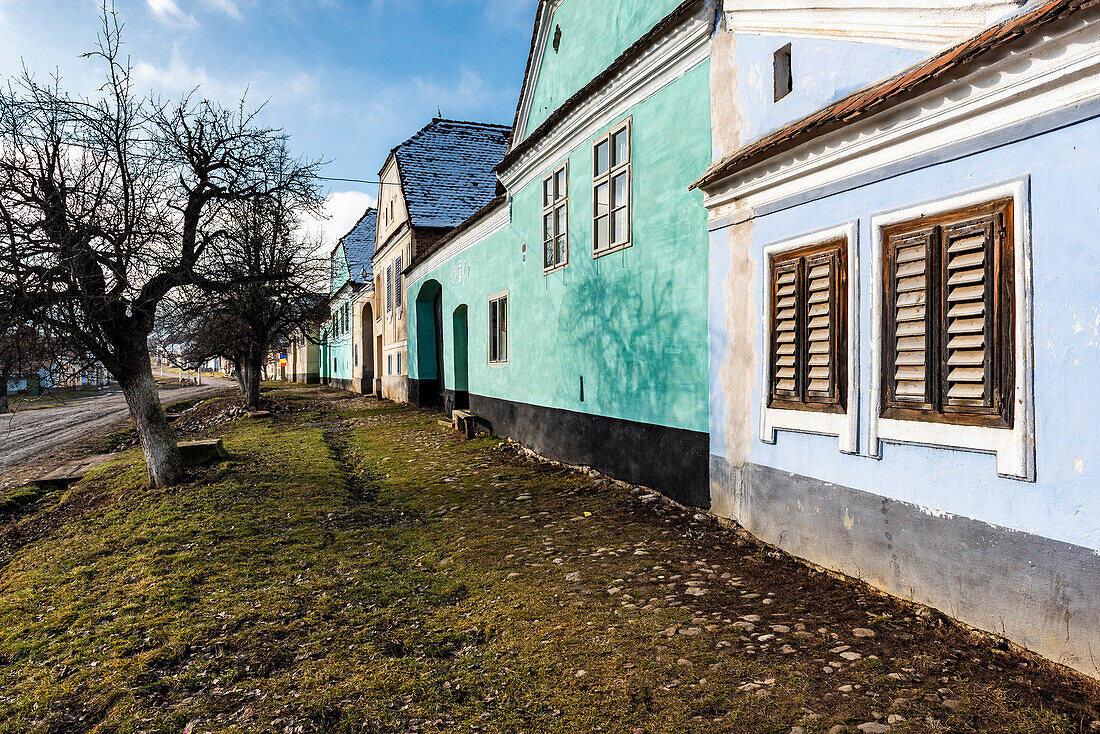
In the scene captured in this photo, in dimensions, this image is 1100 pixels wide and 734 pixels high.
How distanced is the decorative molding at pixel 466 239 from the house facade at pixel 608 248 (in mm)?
68

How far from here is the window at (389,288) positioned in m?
24.6

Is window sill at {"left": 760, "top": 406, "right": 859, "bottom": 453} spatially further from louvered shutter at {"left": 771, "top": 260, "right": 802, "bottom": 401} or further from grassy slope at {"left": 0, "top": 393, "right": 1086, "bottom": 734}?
grassy slope at {"left": 0, "top": 393, "right": 1086, "bottom": 734}

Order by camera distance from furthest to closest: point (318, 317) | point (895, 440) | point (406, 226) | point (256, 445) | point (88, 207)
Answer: point (406, 226)
point (318, 317)
point (256, 445)
point (88, 207)
point (895, 440)

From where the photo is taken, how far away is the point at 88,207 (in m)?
8.16

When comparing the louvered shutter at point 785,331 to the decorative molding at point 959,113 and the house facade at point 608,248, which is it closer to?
the decorative molding at point 959,113

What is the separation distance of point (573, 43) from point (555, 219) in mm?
2602

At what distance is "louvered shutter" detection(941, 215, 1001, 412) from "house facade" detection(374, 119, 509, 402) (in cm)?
1790

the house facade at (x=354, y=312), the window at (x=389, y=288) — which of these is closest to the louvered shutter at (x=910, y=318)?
the window at (x=389, y=288)

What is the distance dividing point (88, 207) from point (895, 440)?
9.42 meters

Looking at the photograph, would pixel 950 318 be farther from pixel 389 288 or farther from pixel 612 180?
pixel 389 288

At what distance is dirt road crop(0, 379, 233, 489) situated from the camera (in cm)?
1387

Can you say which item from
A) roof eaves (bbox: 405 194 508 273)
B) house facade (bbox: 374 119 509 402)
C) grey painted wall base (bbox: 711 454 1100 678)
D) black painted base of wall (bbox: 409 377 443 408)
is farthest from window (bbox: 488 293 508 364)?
grey painted wall base (bbox: 711 454 1100 678)

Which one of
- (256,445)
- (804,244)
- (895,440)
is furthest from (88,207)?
(895,440)

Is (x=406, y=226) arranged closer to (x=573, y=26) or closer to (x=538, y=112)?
(x=538, y=112)
